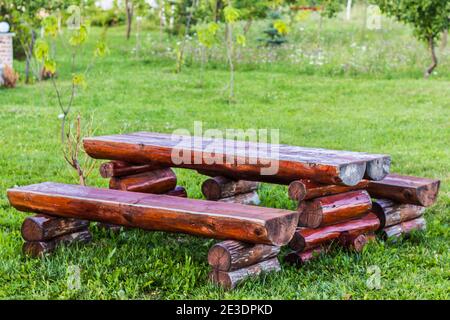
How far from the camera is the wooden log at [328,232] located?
15.9ft

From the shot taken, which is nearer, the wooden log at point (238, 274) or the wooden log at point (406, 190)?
the wooden log at point (238, 274)

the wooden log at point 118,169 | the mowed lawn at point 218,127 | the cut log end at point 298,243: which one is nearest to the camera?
the mowed lawn at point 218,127

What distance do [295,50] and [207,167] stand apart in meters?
12.5

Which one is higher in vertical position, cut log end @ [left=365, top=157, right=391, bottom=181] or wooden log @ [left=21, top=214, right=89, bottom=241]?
cut log end @ [left=365, top=157, right=391, bottom=181]

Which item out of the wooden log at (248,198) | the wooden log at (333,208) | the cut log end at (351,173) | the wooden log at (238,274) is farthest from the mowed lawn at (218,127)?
the cut log end at (351,173)

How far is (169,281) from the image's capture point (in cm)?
446

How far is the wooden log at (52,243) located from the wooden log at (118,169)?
26.1 inches

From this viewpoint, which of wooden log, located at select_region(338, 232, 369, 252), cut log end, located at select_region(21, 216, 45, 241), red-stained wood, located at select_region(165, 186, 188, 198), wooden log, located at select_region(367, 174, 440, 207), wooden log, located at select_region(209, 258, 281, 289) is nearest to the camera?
wooden log, located at select_region(209, 258, 281, 289)

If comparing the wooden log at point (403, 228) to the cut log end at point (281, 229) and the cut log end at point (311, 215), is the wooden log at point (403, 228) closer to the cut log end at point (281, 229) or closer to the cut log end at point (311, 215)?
the cut log end at point (311, 215)

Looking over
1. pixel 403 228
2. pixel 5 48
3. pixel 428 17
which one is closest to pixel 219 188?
pixel 403 228

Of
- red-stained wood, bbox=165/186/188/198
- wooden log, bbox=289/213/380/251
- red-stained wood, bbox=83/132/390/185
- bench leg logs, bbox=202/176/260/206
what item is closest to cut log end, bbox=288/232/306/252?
wooden log, bbox=289/213/380/251

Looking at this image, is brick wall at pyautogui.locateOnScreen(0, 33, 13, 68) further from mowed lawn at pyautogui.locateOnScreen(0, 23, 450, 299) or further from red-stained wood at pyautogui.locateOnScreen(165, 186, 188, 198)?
red-stained wood at pyautogui.locateOnScreen(165, 186, 188, 198)

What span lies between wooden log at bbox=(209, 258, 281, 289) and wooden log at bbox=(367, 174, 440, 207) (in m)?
1.31

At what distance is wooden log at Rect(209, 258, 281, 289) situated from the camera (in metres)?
4.28
